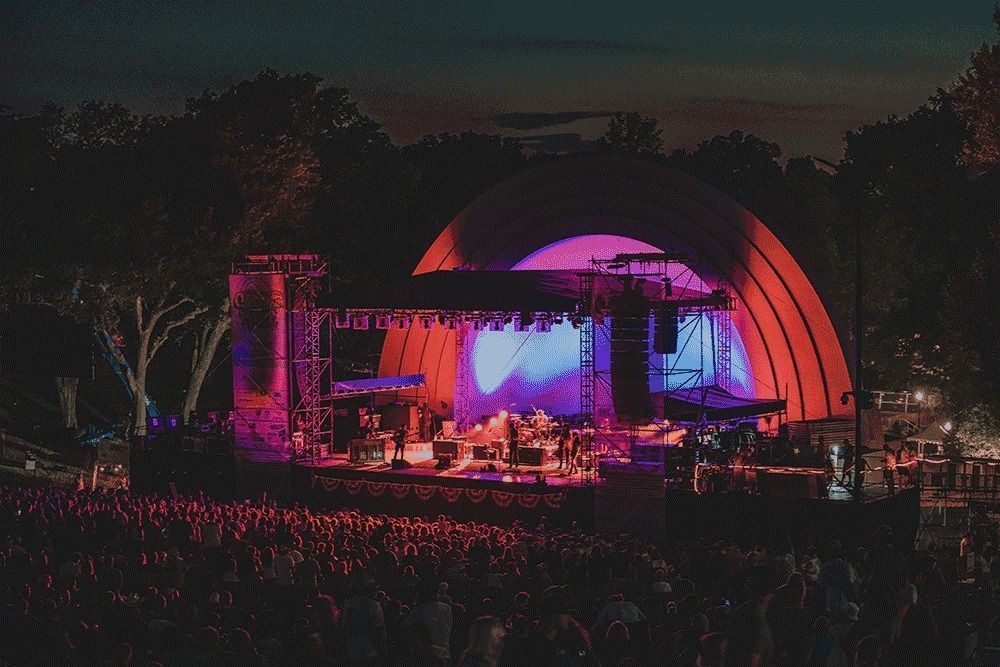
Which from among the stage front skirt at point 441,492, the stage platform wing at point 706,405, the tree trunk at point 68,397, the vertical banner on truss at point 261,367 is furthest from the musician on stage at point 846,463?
the tree trunk at point 68,397

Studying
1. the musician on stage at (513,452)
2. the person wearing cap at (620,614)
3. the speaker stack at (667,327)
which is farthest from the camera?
the musician on stage at (513,452)

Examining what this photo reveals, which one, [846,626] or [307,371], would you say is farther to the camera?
[307,371]

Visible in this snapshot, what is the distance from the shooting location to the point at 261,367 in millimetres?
29672

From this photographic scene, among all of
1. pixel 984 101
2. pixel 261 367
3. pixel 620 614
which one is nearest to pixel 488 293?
pixel 261 367

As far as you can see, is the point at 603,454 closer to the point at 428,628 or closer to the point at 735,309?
the point at 735,309

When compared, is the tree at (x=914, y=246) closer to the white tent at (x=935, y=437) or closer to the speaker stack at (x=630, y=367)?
the white tent at (x=935, y=437)

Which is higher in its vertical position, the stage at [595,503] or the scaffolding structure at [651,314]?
the scaffolding structure at [651,314]

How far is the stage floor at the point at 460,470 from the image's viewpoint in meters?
25.9

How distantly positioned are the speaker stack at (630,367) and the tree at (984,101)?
27.0 ft

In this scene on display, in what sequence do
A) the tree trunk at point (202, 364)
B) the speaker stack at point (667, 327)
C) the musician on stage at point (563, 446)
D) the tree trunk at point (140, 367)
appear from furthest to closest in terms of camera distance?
the tree trunk at point (202, 364)
the tree trunk at point (140, 367)
the musician on stage at point (563, 446)
the speaker stack at point (667, 327)

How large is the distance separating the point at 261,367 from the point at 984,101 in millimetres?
17127

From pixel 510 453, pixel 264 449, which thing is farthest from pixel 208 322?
pixel 510 453

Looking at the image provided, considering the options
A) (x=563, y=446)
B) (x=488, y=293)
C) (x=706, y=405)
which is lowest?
(x=563, y=446)

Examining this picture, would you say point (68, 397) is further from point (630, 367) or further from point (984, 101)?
point (984, 101)
